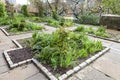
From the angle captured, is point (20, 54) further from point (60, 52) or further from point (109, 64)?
point (109, 64)

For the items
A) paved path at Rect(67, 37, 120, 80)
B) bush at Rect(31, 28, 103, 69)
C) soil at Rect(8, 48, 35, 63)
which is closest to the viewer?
paved path at Rect(67, 37, 120, 80)

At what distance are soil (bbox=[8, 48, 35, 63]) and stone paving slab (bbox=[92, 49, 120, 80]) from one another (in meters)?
2.18

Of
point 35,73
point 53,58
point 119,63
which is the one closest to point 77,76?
point 53,58

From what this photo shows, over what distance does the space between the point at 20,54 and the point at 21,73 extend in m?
1.12

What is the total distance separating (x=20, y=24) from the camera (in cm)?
800

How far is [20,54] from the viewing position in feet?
12.9

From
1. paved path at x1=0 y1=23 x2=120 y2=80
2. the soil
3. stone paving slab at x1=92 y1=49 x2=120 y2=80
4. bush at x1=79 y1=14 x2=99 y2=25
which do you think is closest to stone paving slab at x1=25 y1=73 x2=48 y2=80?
paved path at x1=0 y1=23 x2=120 y2=80

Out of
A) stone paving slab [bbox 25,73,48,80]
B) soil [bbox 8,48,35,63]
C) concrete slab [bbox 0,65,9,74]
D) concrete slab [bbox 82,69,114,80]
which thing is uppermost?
soil [bbox 8,48,35,63]

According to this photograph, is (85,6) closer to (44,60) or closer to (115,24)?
(115,24)

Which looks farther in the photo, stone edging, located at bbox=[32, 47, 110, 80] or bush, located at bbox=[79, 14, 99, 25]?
bush, located at bbox=[79, 14, 99, 25]

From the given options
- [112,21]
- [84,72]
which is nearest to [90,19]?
[112,21]

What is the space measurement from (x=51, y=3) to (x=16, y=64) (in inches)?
648

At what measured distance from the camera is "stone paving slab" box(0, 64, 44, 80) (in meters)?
2.76

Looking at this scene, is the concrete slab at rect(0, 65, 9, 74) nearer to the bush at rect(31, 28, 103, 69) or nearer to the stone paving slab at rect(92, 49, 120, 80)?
the bush at rect(31, 28, 103, 69)
